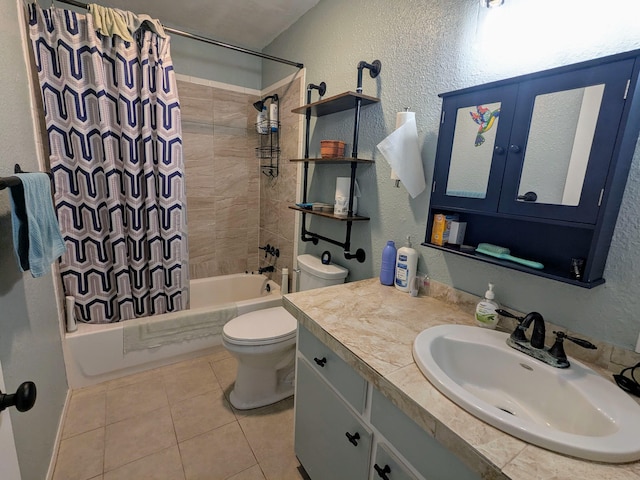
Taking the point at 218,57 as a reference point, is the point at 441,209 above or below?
below

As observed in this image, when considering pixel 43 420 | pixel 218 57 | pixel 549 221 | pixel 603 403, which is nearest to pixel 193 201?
pixel 218 57

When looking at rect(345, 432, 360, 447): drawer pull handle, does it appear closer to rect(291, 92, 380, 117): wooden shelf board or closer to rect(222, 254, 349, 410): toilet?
rect(222, 254, 349, 410): toilet

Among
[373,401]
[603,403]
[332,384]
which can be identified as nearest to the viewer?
[603,403]

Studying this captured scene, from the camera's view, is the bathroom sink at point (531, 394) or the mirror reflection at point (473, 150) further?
the mirror reflection at point (473, 150)

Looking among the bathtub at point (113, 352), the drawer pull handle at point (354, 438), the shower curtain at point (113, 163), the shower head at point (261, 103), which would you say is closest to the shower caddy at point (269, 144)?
the shower head at point (261, 103)

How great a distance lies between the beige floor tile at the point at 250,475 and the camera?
→ 1326 mm

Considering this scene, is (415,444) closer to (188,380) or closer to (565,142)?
(565,142)

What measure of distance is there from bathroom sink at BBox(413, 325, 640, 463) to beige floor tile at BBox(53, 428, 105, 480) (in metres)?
1.52

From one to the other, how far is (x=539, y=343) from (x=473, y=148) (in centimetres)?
67

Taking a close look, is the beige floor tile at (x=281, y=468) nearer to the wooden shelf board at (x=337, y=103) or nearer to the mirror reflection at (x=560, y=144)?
the mirror reflection at (x=560, y=144)

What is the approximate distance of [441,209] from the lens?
47.9 inches

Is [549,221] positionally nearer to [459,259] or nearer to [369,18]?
[459,259]

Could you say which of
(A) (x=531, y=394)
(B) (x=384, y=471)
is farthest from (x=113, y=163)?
(A) (x=531, y=394)

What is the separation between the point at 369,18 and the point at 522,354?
1.66 metres
